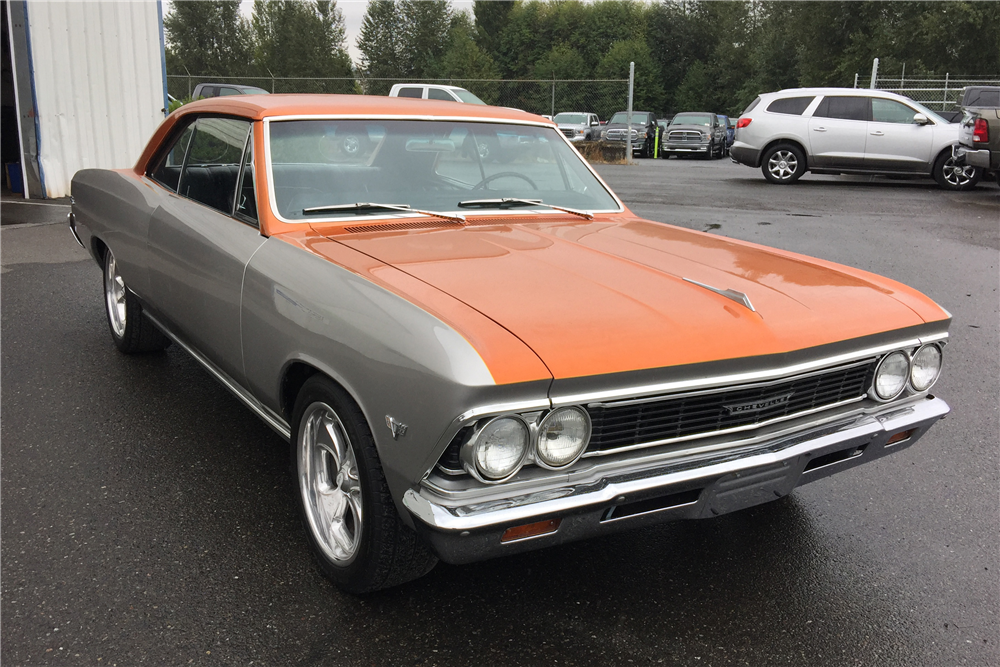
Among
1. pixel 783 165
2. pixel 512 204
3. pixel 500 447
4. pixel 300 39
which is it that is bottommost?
pixel 500 447

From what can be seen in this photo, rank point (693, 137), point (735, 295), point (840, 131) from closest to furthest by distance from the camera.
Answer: point (735, 295) → point (840, 131) → point (693, 137)

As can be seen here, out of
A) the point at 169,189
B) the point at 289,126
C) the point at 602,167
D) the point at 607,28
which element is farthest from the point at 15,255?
→ the point at 607,28

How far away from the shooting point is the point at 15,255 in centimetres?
735

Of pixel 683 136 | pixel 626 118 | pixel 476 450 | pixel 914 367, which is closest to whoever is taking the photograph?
pixel 476 450

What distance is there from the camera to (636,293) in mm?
2465

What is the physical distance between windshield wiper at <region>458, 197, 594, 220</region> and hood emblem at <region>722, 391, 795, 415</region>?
5.04 feet

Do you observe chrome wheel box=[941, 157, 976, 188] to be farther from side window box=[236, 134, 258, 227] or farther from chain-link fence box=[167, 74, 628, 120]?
side window box=[236, 134, 258, 227]

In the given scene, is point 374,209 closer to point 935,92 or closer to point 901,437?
point 901,437

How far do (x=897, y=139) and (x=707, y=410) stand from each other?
13443mm

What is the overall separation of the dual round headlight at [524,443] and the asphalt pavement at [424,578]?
578 millimetres

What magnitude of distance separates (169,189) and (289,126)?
41.5 inches

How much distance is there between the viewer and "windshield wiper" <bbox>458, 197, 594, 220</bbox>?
11.5 feet

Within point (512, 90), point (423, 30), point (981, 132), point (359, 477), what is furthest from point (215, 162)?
point (423, 30)

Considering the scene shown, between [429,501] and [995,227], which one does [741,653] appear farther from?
[995,227]
